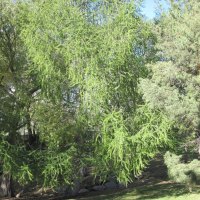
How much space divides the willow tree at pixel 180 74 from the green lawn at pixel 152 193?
2450 mm

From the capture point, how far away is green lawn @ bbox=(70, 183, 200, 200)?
17.7 metres

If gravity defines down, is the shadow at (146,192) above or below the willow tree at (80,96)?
below

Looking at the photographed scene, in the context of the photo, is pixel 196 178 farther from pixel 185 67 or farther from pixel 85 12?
pixel 85 12

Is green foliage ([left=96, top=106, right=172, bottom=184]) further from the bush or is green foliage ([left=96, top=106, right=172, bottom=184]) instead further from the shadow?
the shadow

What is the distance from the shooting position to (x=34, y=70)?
18.7 m

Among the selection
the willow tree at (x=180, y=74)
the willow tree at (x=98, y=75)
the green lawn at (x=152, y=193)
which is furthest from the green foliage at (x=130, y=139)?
the green lawn at (x=152, y=193)

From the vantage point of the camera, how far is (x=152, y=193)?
19.9 metres

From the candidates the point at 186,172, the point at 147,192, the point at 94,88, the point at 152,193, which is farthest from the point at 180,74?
the point at 147,192

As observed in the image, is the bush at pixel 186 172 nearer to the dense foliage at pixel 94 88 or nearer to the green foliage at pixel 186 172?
the green foliage at pixel 186 172

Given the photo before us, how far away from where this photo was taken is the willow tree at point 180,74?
15.4m

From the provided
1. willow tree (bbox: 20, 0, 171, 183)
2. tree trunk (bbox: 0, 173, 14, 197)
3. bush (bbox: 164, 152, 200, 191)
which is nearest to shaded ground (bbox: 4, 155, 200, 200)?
bush (bbox: 164, 152, 200, 191)

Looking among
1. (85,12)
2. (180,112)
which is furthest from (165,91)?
(85,12)

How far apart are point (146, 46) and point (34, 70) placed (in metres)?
5.67

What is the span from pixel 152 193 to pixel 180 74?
23.4ft
